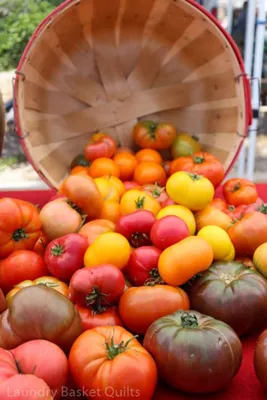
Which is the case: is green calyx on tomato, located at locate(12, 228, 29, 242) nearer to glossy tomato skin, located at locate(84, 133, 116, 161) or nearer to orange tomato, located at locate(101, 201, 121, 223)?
orange tomato, located at locate(101, 201, 121, 223)

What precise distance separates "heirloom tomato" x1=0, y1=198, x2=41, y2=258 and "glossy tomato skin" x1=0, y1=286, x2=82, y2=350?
0.82 feet

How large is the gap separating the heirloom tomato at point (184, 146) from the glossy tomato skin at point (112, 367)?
0.91 m

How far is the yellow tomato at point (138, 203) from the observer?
119 centimetres

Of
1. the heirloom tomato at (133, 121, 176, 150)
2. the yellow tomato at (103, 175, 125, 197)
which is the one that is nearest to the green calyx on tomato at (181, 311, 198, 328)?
the yellow tomato at (103, 175, 125, 197)

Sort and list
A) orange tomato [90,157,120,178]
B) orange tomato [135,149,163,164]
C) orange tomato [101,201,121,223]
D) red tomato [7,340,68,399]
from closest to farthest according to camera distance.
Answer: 1. red tomato [7,340,68,399]
2. orange tomato [101,201,121,223]
3. orange tomato [90,157,120,178]
4. orange tomato [135,149,163,164]

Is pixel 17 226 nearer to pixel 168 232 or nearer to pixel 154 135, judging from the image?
pixel 168 232

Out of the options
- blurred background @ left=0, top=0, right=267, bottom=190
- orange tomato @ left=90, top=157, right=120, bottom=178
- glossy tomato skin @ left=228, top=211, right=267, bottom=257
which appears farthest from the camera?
blurred background @ left=0, top=0, right=267, bottom=190

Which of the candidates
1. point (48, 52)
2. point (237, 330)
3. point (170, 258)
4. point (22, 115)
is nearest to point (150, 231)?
point (170, 258)

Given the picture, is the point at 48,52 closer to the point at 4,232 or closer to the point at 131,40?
the point at 131,40

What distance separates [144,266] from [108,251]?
0.07m

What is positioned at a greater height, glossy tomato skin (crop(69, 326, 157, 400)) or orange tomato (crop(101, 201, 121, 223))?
orange tomato (crop(101, 201, 121, 223))

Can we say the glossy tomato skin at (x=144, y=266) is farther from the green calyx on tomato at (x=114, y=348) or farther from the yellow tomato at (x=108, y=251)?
the green calyx on tomato at (x=114, y=348)

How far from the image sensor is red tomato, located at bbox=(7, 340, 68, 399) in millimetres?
710

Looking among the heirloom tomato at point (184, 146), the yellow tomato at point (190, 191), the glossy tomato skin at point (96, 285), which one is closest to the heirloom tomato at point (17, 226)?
the glossy tomato skin at point (96, 285)
